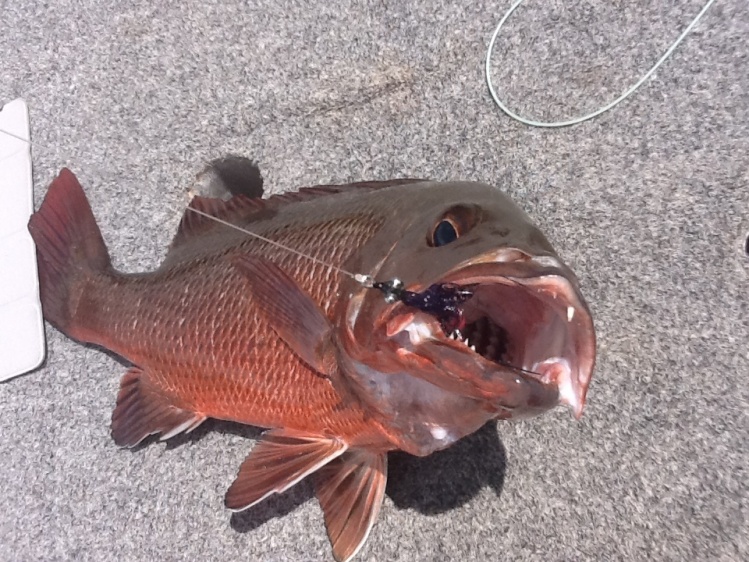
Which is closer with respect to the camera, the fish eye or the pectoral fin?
the fish eye

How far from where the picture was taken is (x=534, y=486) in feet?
4.15

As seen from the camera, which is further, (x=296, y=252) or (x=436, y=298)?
(x=296, y=252)

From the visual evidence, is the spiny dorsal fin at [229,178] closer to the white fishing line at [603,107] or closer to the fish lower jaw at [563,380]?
the white fishing line at [603,107]

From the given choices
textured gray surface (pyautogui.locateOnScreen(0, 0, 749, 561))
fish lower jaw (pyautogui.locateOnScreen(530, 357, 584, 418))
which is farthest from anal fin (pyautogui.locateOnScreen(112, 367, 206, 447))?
fish lower jaw (pyautogui.locateOnScreen(530, 357, 584, 418))

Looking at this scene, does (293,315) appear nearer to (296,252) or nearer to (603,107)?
(296,252)

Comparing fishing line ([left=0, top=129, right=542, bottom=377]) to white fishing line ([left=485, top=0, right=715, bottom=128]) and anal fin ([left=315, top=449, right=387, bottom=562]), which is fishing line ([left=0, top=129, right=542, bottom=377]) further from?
white fishing line ([left=485, top=0, right=715, bottom=128])

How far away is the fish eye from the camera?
0.84 meters

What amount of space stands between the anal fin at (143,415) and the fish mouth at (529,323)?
696mm

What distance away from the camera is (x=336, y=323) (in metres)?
0.93

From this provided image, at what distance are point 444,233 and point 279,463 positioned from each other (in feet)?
1.87

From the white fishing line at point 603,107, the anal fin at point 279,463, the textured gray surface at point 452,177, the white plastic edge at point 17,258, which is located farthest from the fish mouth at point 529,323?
the white plastic edge at point 17,258

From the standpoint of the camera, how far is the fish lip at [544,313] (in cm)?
69

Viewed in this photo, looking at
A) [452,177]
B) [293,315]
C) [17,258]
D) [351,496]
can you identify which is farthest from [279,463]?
[17,258]

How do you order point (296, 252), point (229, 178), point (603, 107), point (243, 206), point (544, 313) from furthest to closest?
point (229, 178) < point (603, 107) < point (243, 206) < point (296, 252) < point (544, 313)
